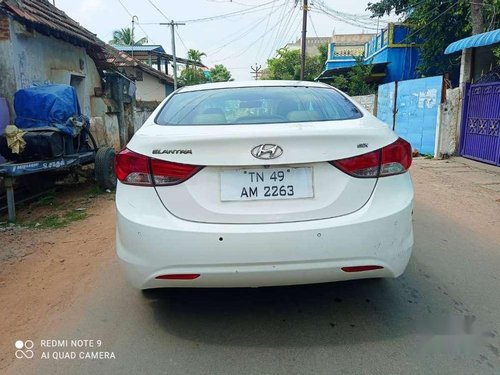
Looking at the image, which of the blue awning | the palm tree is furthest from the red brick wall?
Result: the palm tree

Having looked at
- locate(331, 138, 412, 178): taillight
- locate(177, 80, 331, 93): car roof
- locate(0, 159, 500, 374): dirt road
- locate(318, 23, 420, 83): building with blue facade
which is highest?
locate(318, 23, 420, 83): building with blue facade

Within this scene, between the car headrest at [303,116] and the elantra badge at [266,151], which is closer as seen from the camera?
the elantra badge at [266,151]

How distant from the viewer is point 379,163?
2557 mm

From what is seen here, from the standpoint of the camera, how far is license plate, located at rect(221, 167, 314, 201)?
2.46m

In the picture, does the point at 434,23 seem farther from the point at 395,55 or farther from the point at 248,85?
the point at 248,85

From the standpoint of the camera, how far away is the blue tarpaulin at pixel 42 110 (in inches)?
263

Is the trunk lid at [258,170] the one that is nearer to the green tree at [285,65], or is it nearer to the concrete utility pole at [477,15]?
the concrete utility pole at [477,15]

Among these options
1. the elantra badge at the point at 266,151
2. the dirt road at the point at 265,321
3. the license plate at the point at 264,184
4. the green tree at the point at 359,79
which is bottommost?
the dirt road at the point at 265,321

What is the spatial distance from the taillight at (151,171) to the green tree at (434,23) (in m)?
13.9

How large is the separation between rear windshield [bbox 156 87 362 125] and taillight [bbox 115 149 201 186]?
0.48m

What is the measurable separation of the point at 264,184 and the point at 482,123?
9396 mm

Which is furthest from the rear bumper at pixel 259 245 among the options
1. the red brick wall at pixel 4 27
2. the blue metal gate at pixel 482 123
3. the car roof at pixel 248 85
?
the blue metal gate at pixel 482 123

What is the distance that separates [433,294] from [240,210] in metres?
1.73

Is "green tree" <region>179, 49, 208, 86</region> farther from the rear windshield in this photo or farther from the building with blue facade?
the rear windshield
